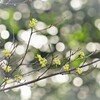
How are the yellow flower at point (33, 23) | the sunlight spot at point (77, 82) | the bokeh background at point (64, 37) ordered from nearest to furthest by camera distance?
the yellow flower at point (33, 23), the bokeh background at point (64, 37), the sunlight spot at point (77, 82)

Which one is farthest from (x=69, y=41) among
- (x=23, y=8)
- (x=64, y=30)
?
(x=23, y=8)

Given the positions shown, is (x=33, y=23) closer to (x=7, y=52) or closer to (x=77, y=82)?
(x=7, y=52)

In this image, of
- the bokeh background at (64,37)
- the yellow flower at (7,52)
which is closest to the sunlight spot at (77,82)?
the bokeh background at (64,37)

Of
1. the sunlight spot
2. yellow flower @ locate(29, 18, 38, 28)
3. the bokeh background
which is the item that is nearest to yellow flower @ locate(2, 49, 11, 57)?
yellow flower @ locate(29, 18, 38, 28)

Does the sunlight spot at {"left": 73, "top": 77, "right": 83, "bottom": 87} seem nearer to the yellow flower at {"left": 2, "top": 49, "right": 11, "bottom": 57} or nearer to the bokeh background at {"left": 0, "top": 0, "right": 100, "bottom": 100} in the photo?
the bokeh background at {"left": 0, "top": 0, "right": 100, "bottom": 100}

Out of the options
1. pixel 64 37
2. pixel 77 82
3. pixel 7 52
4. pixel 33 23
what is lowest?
pixel 77 82

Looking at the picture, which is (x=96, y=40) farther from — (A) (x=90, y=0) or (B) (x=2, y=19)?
(B) (x=2, y=19)

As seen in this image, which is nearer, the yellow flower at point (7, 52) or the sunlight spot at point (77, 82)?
the yellow flower at point (7, 52)

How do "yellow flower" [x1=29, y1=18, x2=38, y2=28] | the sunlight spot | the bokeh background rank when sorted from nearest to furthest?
"yellow flower" [x1=29, y1=18, x2=38, y2=28] < the bokeh background < the sunlight spot

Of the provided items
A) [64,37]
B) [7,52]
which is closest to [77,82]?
[64,37]

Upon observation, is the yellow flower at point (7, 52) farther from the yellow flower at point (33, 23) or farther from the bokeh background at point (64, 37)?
the bokeh background at point (64, 37)

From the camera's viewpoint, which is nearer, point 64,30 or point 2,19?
point 2,19
